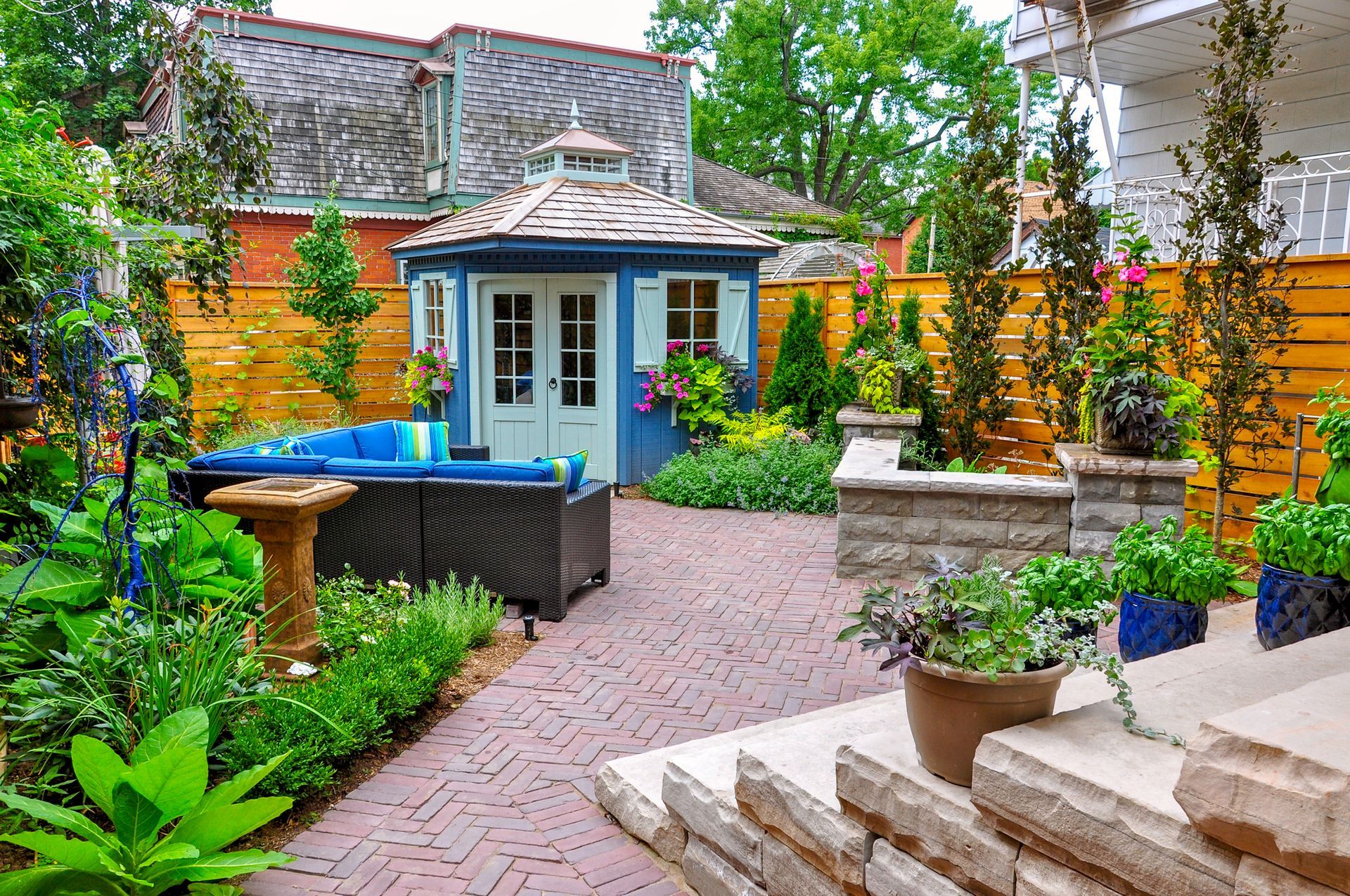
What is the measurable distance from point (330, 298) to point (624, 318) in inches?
157

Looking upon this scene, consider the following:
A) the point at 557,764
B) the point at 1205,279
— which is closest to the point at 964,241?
the point at 1205,279

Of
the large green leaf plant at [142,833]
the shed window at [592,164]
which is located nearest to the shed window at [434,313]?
the shed window at [592,164]

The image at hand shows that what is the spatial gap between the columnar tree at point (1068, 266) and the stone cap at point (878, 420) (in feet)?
3.60

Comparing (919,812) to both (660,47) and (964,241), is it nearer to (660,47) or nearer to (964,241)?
(964,241)

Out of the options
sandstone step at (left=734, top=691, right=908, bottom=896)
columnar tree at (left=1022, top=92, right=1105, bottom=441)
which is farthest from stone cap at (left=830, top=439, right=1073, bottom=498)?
sandstone step at (left=734, top=691, right=908, bottom=896)

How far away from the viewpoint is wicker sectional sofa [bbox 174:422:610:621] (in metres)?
5.84

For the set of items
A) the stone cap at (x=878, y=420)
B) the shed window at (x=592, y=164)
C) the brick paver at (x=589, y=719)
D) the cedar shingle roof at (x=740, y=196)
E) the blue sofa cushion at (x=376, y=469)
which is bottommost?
the brick paver at (x=589, y=719)

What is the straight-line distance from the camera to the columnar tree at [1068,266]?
7.64 m

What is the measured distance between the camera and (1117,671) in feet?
7.88

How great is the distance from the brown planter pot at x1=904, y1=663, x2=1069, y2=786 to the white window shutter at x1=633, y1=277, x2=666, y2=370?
26.1 ft

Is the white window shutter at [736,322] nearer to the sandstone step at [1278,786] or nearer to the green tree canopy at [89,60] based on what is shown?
the sandstone step at [1278,786]

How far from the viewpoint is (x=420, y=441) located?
7.91 m

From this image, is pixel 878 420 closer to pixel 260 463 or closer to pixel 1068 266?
pixel 1068 266

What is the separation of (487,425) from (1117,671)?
901 cm
